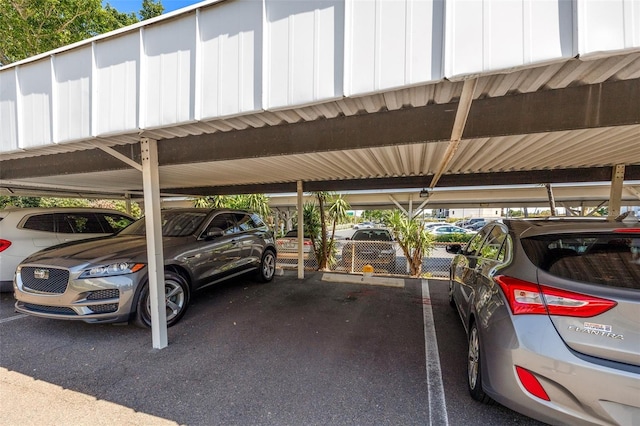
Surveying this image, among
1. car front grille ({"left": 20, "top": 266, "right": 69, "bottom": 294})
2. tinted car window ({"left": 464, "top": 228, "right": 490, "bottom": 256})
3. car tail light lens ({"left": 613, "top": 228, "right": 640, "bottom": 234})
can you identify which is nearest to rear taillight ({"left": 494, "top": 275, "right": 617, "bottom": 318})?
car tail light lens ({"left": 613, "top": 228, "right": 640, "bottom": 234})

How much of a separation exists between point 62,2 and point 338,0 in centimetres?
1530

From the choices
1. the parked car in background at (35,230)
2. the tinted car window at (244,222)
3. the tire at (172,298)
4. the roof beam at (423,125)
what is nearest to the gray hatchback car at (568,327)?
the roof beam at (423,125)

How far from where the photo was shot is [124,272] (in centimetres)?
364

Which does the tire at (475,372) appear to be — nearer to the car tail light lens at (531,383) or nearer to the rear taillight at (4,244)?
the car tail light lens at (531,383)

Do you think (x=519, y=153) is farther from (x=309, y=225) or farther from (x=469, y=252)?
(x=309, y=225)

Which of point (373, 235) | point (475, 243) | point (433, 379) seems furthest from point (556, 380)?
point (373, 235)

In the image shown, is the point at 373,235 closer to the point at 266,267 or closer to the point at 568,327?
the point at 266,267

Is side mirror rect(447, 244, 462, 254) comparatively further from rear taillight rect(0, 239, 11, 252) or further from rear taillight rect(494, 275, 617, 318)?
rear taillight rect(0, 239, 11, 252)

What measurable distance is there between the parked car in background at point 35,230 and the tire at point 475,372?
21.8 feet

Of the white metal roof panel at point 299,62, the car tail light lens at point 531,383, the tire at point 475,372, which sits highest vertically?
the white metal roof panel at point 299,62

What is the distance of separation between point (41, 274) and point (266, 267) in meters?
3.88

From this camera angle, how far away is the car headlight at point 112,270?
138 inches

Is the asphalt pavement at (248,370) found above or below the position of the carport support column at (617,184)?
below

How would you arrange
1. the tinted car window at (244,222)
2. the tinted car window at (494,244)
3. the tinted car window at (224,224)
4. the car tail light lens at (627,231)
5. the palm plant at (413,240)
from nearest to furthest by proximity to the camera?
1. the car tail light lens at (627,231)
2. the tinted car window at (494,244)
3. the tinted car window at (224,224)
4. the tinted car window at (244,222)
5. the palm plant at (413,240)
